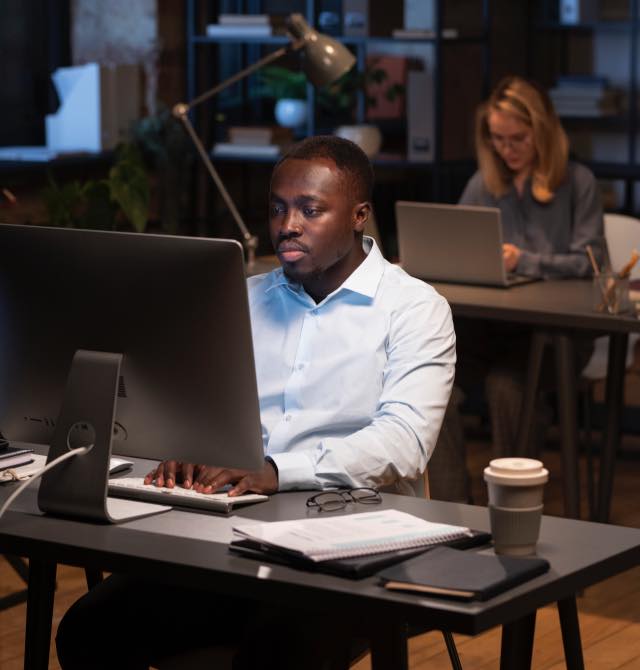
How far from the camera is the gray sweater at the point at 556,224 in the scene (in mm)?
4223

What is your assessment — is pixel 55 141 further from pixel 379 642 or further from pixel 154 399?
pixel 379 642

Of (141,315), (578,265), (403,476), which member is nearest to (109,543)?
(141,315)

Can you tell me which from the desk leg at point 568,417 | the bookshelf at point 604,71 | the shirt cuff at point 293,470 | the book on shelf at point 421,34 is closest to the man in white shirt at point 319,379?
the shirt cuff at point 293,470

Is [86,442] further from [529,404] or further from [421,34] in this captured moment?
[421,34]

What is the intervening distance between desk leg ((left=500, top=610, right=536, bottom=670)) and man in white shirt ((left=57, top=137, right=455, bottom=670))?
34 centimetres

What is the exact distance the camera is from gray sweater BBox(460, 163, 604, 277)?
13.9 ft

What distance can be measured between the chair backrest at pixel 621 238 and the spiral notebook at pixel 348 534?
8.47ft

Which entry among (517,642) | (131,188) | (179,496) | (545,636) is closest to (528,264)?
(545,636)

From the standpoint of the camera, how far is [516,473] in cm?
180

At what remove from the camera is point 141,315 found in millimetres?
2029

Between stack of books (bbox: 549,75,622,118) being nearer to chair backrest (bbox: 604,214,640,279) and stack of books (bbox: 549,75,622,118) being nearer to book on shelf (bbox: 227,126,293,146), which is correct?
book on shelf (bbox: 227,126,293,146)

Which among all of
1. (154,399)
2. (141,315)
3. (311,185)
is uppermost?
(311,185)

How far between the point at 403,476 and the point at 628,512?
219cm

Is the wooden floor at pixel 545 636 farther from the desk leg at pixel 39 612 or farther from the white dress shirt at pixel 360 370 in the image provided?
the white dress shirt at pixel 360 370
